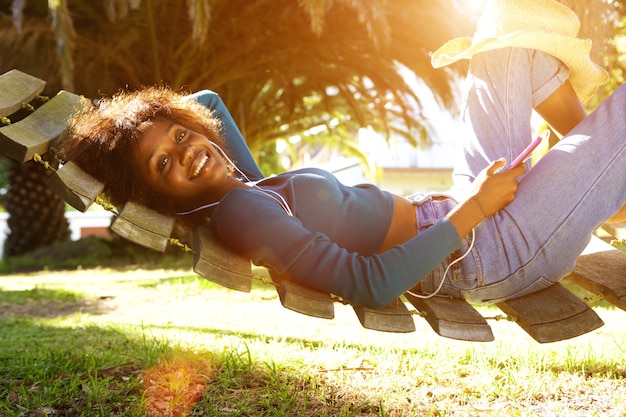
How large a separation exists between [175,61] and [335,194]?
272 inches

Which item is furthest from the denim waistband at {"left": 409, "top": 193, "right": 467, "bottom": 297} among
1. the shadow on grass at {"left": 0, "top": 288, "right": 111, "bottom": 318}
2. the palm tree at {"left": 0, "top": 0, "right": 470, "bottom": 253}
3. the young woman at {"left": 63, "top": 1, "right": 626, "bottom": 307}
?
the palm tree at {"left": 0, "top": 0, "right": 470, "bottom": 253}

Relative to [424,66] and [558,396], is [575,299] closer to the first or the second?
[558,396]

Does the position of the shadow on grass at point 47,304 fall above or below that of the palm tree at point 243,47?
below

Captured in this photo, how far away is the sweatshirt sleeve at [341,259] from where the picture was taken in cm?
211

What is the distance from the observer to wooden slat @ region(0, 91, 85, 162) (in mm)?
2340

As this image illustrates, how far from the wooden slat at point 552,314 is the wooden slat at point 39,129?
5.88 feet

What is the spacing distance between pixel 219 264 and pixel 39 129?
3.05 ft

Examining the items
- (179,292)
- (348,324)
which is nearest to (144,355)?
(348,324)

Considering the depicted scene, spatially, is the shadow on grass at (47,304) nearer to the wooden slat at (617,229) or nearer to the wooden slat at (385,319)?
the wooden slat at (385,319)

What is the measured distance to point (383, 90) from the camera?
30.4ft

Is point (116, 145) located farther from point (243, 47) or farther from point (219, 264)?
point (243, 47)

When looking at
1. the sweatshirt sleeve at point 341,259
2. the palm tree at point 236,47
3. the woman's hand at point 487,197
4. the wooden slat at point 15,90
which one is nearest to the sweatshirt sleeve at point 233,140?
the wooden slat at point 15,90

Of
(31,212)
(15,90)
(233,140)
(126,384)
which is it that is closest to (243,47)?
(31,212)

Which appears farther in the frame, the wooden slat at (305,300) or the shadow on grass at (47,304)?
the shadow on grass at (47,304)
